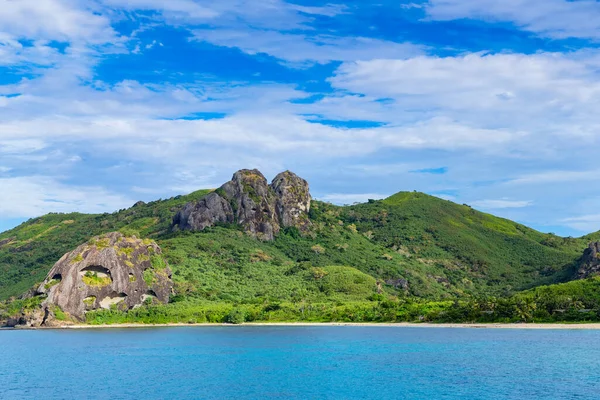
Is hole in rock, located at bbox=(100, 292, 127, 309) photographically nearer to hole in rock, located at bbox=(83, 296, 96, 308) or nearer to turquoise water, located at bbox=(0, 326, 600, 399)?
hole in rock, located at bbox=(83, 296, 96, 308)

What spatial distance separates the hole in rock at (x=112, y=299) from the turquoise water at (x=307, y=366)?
96.9 ft

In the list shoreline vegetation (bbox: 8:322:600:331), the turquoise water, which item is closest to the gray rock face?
shoreline vegetation (bbox: 8:322:600:331)

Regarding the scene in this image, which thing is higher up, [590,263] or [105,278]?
[590,263]

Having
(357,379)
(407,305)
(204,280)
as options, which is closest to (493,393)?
(357,379)

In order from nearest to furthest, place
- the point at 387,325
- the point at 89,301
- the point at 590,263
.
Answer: the point at 387,325, the point at 89,301, the point at 590,263

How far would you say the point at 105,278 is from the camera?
167 m

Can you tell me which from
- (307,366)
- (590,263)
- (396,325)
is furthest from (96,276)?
(590,263)

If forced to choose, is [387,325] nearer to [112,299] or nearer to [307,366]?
[307,366]

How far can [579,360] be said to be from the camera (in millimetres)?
83625

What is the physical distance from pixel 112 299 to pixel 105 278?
5838mm

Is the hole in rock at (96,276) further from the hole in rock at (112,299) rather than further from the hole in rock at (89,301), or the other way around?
the hole in rock at (112,299)

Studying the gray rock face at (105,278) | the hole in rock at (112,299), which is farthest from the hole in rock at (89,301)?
the hole in rock at (112,299)

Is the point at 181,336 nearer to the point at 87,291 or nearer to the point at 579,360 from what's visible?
the point at 87,291

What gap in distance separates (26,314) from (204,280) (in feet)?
173
